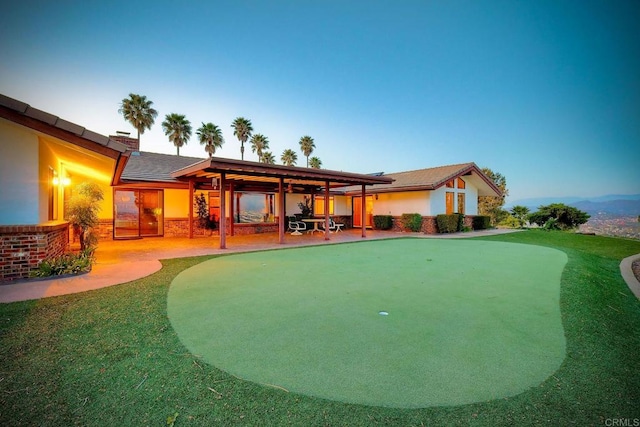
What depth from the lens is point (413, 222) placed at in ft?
54.2

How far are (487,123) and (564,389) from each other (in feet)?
85.5

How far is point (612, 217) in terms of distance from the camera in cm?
1869

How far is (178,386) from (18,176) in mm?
6571

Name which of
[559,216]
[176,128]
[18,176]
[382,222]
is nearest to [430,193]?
[382,222]

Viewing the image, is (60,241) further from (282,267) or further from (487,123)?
(487,123)

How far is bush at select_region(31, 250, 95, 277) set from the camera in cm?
569

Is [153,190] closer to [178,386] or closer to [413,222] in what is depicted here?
[178,386]

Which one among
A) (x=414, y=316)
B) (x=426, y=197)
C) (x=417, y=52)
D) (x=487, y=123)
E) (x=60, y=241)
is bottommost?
(x=414, y=316)

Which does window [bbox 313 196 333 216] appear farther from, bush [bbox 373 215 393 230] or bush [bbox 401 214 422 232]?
bush [bbox 401 214 422 232]

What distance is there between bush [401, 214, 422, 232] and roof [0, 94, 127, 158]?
47.4 feet

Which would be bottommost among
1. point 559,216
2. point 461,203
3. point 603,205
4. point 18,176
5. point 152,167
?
point 559,216

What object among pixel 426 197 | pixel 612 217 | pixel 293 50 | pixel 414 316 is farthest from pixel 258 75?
pixel 612 217

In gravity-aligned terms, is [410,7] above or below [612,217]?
above

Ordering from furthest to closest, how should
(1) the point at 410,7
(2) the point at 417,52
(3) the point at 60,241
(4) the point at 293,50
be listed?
(2) the point at 417,52, (4) the point at 293,50, (1) the point at 410,7, (3) the point at 60,241
